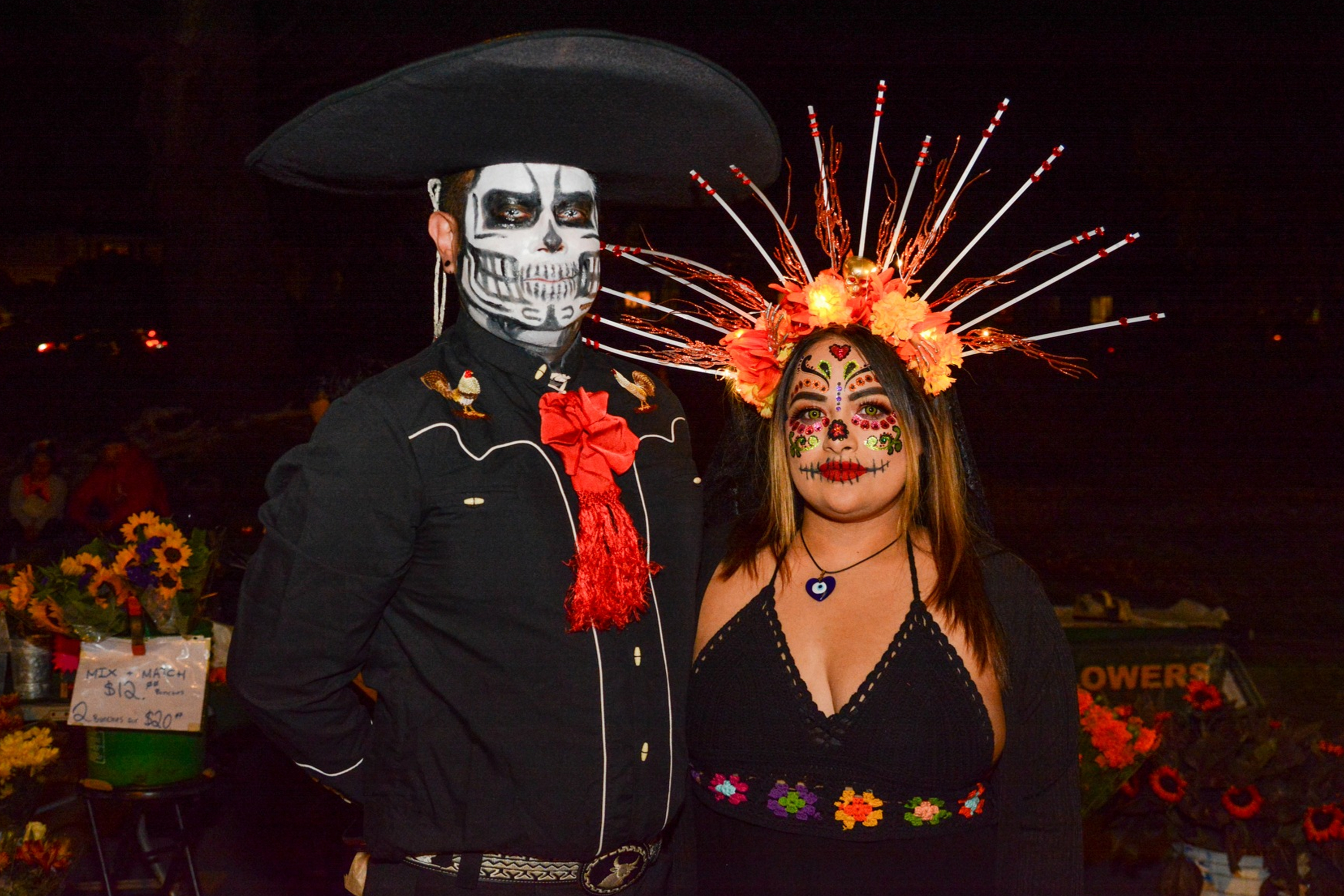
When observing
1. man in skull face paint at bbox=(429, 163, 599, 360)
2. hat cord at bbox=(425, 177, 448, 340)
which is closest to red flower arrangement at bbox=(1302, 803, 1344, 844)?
man in skull face paint at bbox=(429, 163, 599, 360)

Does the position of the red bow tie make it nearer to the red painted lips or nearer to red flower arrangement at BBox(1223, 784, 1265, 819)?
the red painted lips

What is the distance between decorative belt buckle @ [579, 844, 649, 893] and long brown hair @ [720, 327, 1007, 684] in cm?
64

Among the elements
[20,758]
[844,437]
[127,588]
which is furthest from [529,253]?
[20,758]

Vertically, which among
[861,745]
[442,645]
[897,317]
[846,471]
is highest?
[897,317]

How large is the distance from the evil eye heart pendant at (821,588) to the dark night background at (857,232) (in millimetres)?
3524

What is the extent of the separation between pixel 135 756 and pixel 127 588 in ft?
1.60

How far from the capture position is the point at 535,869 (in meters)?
2.18

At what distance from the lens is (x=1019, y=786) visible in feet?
8.04

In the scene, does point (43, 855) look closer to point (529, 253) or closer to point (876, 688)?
point (529, 253)

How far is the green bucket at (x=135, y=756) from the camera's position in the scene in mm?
3561

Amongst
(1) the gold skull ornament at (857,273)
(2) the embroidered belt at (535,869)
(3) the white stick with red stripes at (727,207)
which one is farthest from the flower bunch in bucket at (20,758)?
(1) the gold skull ornament at (857,273)

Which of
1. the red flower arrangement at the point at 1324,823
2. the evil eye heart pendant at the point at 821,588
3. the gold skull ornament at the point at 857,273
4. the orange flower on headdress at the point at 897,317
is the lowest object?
the red flower arrangement at the point at 1324,823

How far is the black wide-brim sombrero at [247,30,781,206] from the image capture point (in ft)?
7.10

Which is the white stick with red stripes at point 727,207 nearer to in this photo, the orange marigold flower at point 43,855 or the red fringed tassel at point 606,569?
the red fringed tassel at point 606,569
